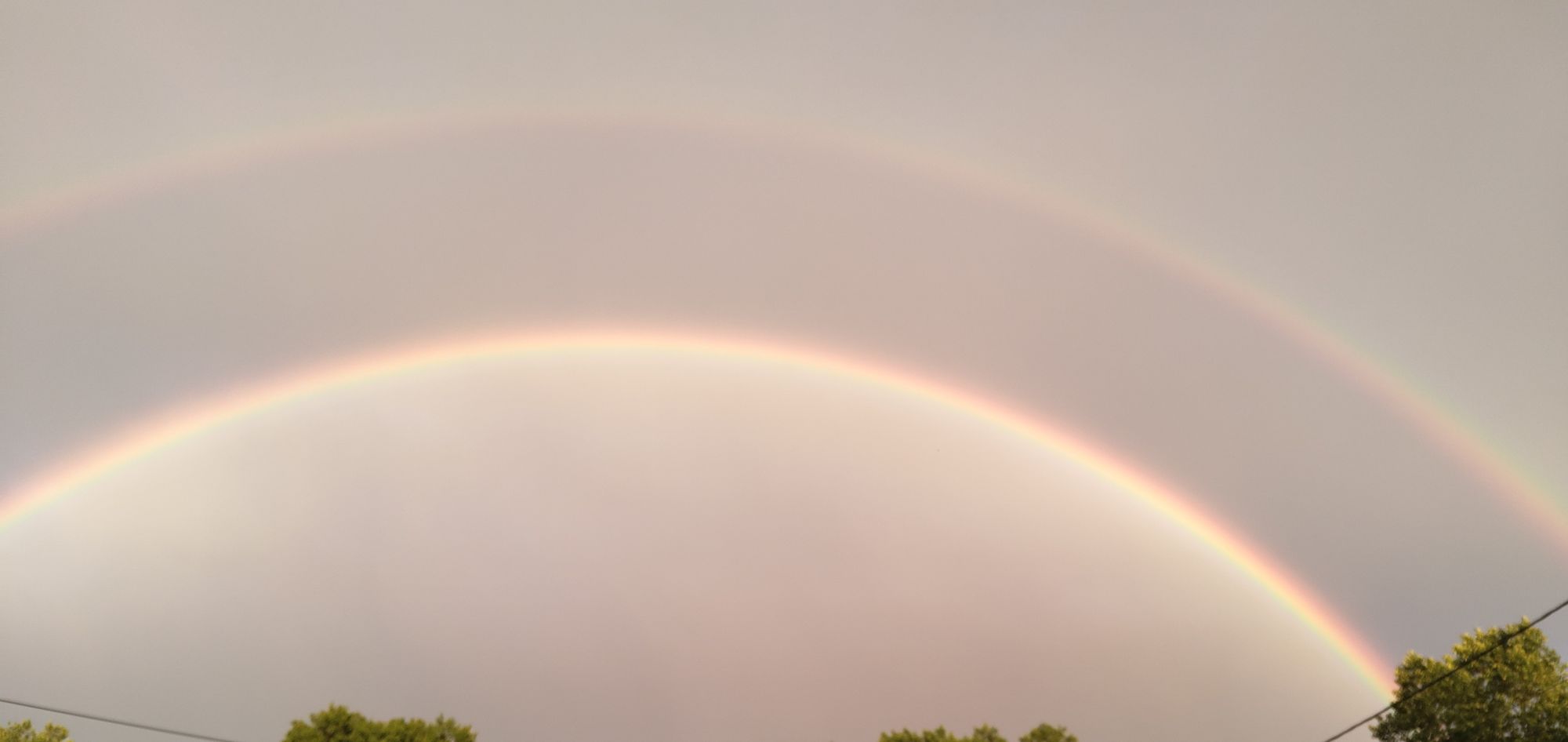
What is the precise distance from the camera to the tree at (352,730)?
2666cm

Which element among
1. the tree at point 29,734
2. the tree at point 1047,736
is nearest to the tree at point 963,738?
the tree at point 1047,736

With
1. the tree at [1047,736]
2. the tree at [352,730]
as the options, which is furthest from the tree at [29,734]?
the tree at [1047,736]

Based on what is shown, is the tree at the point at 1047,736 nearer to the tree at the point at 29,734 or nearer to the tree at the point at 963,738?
the tree at the point at 963,738

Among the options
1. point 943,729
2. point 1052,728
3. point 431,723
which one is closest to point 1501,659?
point 1052,728

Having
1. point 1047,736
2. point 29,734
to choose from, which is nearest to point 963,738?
point 1047,736

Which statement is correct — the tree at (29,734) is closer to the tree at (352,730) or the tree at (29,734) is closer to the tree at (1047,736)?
the tree at (352,730)

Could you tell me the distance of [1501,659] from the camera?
92.5 feet

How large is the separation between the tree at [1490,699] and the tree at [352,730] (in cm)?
2855

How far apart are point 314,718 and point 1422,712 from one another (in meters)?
31.6

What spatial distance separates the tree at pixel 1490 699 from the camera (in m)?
27.3

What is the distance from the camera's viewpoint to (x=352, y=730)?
88.8 feet

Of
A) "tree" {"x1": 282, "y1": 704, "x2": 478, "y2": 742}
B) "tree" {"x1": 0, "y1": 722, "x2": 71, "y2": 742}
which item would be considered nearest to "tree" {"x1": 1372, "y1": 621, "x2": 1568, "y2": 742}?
"tree" {"x1": 282, "y1": 704, "x2": 478, "y2": 742}

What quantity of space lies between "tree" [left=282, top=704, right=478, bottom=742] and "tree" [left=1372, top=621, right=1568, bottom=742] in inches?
1124

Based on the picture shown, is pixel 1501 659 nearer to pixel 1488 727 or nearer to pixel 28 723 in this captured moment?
pixel 1488 727
